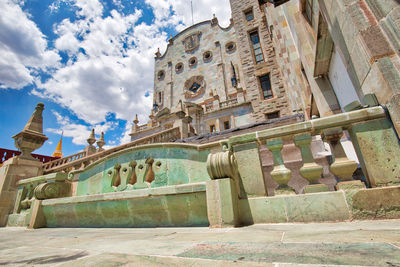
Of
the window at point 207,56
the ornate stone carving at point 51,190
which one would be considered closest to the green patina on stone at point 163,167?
the ornate stone carving at point 51,190

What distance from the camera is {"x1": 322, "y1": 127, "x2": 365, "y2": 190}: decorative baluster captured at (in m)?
2.18

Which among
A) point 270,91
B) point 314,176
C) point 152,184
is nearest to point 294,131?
point 314,176

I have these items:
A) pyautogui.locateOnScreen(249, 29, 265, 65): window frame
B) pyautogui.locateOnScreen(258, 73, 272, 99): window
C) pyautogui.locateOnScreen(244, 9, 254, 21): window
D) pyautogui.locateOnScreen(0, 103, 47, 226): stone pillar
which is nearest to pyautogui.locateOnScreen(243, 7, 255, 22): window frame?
pyautogui.locateOnScreen(244, 9, 254, 21): window

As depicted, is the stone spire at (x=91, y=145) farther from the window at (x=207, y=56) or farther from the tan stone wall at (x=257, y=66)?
the window at (x=207, y=56)

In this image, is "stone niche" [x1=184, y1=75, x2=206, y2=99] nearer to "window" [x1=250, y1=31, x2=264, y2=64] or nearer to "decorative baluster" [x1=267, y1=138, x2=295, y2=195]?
"window" [x1=250, y1=31, x2=264, y2=64]

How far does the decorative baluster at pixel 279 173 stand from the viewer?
2469 mm

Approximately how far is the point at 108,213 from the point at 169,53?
30326 millimetres

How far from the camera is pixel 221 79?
23.2 m

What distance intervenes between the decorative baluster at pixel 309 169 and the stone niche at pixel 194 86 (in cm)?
2250

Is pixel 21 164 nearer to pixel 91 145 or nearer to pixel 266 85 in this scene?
pixel 91 145

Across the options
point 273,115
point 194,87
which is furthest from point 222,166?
point 194,87

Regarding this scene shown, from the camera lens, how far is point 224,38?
25000 mm

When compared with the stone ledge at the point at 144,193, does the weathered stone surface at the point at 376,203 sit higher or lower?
lower

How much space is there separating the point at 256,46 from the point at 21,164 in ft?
57.7
